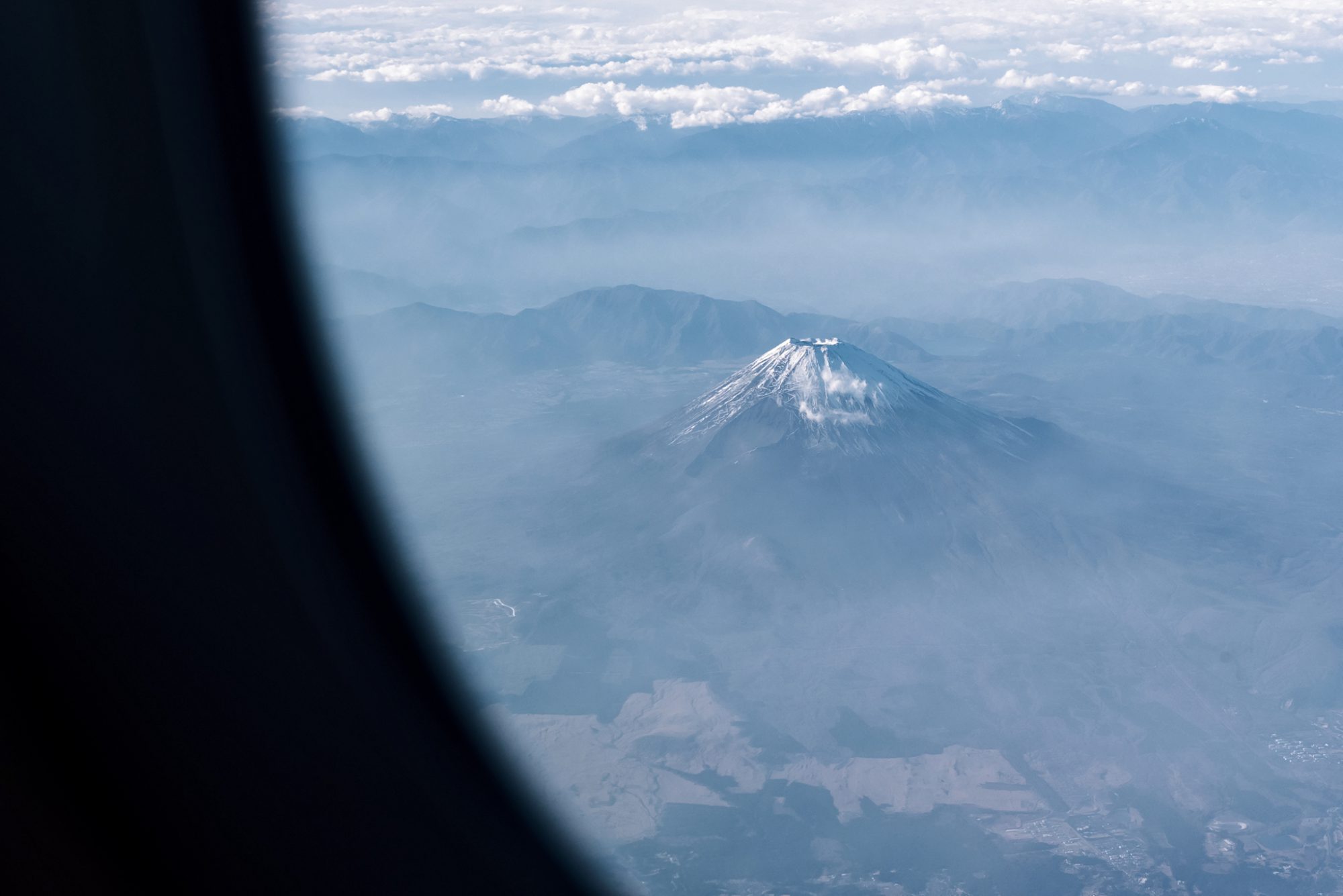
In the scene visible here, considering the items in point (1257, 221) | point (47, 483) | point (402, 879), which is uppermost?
point (47, 483)

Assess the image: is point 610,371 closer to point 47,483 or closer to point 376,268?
point 376,268

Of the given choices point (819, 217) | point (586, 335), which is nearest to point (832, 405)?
point (586, 335)

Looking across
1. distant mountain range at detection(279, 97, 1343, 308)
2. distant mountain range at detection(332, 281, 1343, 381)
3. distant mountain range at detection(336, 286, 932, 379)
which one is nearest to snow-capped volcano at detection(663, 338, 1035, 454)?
distant mountain range at detection(332, 281, 1343, 381)

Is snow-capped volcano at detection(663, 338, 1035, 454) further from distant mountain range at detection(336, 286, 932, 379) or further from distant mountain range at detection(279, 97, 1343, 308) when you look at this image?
distant mountain range at detection(279, 97, 1343, 308)

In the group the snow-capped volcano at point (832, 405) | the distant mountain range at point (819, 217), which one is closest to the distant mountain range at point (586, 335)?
the distant mountain range at point (819, 217)

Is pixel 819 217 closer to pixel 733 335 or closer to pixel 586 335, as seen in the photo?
pixel 733 335

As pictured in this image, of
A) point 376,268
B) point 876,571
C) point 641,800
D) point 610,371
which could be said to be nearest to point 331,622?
point 641,800

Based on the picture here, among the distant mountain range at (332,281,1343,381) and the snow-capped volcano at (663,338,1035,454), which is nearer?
the snow-capped volcano at (663,338,1035,454)

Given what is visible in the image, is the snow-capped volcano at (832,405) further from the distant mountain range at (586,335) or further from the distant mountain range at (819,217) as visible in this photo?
the distant mountain range at (819,217)
